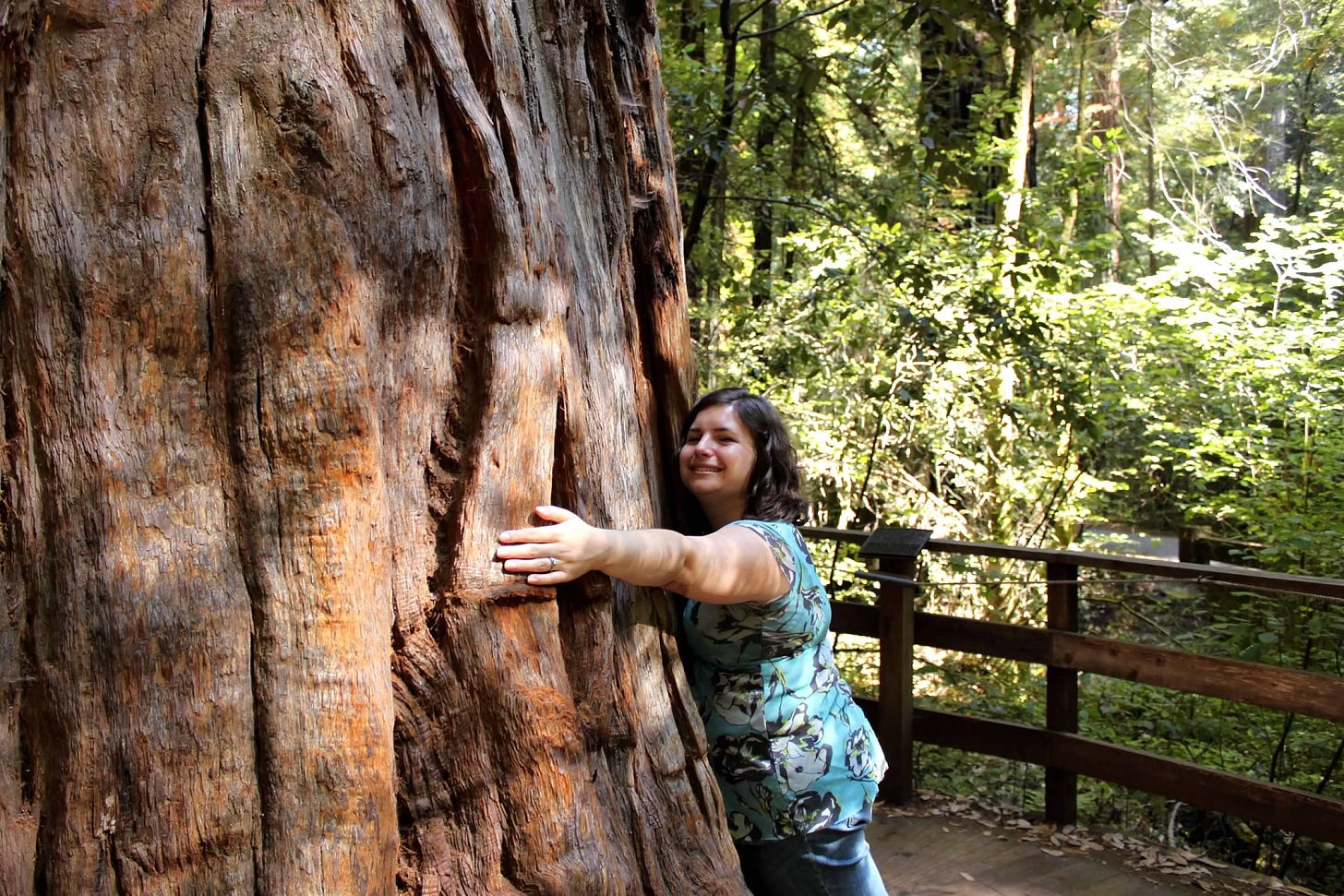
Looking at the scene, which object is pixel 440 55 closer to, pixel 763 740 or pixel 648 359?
pixel 648 359

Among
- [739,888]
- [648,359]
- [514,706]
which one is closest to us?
[514,706]

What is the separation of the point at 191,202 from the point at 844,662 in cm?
714

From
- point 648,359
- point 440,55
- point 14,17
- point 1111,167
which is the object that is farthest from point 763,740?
point 1111,167

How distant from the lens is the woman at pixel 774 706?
227 cm

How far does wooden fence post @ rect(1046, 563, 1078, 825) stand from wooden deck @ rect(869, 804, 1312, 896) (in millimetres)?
98

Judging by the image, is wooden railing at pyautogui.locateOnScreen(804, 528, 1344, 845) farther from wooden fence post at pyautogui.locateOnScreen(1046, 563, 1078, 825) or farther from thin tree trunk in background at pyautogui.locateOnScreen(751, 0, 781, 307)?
thin tree trunk in background at pyautogui.locateOnScreen(751, 0, 781, 307)

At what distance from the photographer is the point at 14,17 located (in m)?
1.56

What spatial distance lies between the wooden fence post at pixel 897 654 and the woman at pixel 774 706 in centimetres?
244

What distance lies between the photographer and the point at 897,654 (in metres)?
4.83

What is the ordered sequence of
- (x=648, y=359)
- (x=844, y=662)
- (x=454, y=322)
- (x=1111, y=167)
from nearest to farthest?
(x=454, y=322) < (x=648, y=359) < (x=844, y=662) < (x=1111, y=167)

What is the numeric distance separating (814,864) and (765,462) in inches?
33.8

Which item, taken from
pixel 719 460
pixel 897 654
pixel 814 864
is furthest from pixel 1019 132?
pixel 814 864

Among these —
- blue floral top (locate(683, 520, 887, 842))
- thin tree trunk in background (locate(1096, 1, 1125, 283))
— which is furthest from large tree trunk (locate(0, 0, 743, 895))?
thin tree trunk in background (locate(1096, 1, 1125, 283))

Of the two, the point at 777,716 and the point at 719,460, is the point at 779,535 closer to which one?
the point at 719,460
